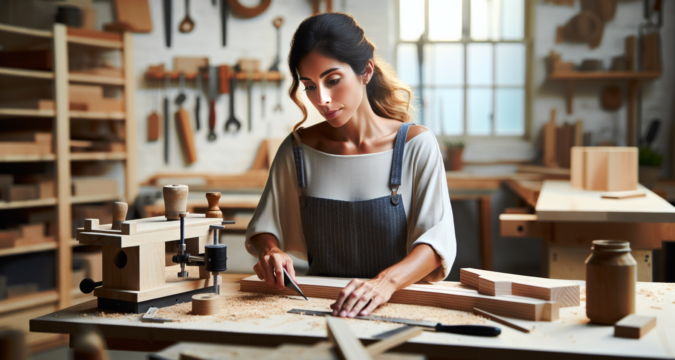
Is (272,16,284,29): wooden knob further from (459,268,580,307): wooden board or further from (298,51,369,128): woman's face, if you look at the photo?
(459,268,580,307): wooden board

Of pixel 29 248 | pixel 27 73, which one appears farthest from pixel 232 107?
pixel 29 248

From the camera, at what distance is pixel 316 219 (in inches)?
74.4

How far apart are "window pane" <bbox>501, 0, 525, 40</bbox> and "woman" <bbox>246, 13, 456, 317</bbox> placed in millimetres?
3777

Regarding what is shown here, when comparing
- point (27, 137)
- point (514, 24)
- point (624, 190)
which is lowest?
point (624, 190)

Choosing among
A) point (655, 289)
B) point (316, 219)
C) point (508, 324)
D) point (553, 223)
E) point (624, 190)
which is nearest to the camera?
point (508, 324)

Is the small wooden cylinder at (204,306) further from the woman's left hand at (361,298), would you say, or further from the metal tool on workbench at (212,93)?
the metal tool on workbench at (212,93)

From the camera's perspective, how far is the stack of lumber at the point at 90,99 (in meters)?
4.45

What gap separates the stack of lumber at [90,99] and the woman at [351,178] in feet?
10.2

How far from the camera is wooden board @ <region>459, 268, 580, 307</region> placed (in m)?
1.38

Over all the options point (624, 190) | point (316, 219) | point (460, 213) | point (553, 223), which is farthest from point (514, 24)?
point (316, 219)

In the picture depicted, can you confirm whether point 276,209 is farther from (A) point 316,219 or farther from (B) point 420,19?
(B) point 420,19

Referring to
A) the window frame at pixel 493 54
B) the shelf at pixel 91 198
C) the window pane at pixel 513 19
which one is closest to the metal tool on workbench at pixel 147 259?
the shelf at pixel 91 198

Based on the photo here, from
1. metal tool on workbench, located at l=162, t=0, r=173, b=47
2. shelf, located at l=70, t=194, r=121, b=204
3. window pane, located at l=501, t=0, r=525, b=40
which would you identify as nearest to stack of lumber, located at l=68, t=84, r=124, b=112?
shelf, located at l=70, t=194, r=121, b=204

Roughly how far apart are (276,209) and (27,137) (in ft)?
10.2
